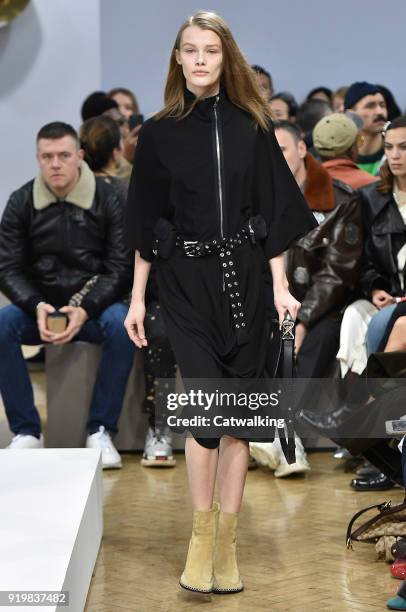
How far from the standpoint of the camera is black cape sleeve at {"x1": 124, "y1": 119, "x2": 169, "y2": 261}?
3334mm

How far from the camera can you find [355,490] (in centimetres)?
434

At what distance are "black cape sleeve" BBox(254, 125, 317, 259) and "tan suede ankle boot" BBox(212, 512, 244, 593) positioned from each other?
721 mm

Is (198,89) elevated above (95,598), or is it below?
Answer: above

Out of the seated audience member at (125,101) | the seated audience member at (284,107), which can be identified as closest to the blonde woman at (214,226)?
the seated audience member at (284,107)

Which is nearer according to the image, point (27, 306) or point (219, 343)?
point (219, 343)

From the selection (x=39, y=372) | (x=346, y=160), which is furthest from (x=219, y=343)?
(x=39, y=372)

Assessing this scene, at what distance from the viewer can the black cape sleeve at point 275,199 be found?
11.0 feet

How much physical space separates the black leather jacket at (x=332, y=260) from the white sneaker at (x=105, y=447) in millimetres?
881

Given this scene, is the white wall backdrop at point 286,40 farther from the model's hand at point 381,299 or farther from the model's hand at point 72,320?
the model's hand at point 381,299

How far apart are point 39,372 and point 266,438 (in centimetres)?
369

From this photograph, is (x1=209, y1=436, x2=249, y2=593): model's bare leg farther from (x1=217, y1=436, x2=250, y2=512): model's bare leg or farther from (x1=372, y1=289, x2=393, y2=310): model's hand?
(x1=372, y1=289, x2=393, y2=310): model's hand

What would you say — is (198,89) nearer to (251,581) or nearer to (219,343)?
(219,343)

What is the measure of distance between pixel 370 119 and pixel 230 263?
3404mm

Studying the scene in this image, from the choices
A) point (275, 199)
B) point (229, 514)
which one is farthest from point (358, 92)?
point (229, 514)
